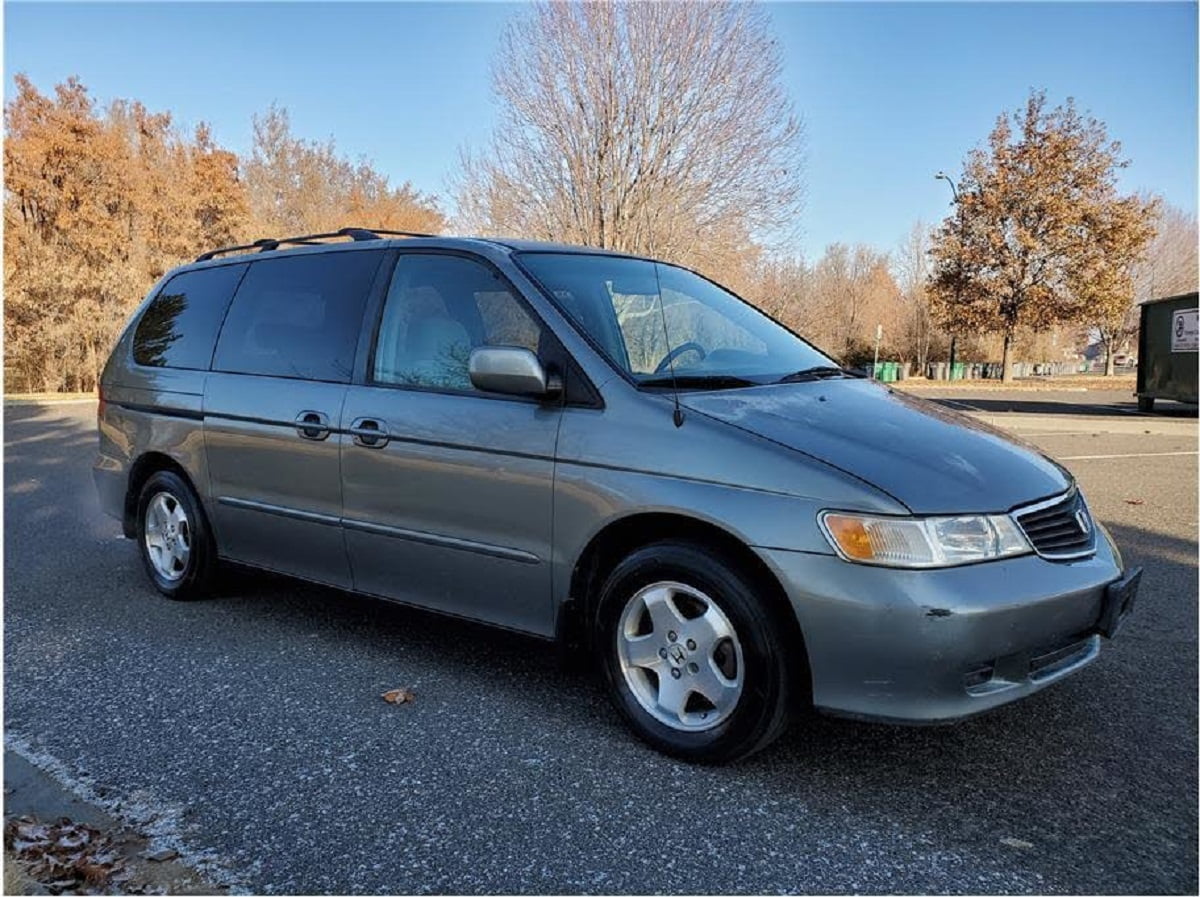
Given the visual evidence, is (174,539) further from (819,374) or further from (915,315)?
(915,315)

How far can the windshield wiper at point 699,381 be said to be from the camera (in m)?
3.35

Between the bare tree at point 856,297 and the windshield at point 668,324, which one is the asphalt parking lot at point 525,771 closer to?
the windshield at point 668,324

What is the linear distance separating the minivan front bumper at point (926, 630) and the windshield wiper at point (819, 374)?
1122mm

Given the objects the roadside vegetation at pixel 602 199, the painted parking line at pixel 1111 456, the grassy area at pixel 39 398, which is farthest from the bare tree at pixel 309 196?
the painted parking line at pixel 1111 456

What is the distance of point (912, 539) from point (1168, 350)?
819 inches

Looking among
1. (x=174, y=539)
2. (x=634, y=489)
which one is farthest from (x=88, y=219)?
(x=634, y=489)

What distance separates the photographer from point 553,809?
9.06 feet

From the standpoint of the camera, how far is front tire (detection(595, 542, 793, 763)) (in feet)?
9.45

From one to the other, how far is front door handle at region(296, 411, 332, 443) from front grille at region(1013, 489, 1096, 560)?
279cm

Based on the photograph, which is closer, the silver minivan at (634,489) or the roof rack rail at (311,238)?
the silver minivan at (634,489)

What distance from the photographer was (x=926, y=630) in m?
2.65

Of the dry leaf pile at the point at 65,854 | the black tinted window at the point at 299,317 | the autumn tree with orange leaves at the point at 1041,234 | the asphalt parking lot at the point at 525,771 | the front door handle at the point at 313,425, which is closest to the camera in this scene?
the dry leaf pile at the point at 65,854

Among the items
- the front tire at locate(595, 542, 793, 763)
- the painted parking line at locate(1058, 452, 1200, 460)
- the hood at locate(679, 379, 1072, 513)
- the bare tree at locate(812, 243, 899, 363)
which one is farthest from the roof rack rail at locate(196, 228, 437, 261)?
the bare tree at locate(812, 243, 899, 363)

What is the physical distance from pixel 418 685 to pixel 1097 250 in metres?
36.2
